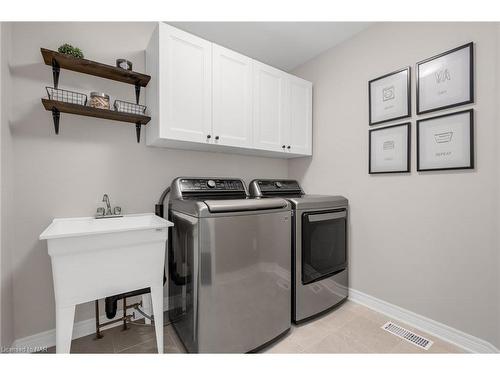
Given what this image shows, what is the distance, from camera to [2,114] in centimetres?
132

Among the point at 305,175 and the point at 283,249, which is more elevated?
the point at 305,175

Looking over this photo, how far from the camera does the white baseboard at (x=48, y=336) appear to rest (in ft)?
4.89

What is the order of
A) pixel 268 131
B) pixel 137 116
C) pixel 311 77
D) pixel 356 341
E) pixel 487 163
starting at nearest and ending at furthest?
1. pixel 487 163
2. pixel 356 341
3. pixel 137 116
4. pixel 268 131
5. pixel 311 77

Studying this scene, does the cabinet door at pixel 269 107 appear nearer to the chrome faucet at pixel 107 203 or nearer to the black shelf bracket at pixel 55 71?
the chrome faucet at pixel 107 203

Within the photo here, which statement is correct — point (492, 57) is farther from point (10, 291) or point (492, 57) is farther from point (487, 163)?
point (10, 291)

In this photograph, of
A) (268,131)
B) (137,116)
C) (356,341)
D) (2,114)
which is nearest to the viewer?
(2,114)

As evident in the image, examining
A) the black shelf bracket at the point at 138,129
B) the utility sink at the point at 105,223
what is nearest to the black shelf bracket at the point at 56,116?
the black shelf bracket at the point at 138,129

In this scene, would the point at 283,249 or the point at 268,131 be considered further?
the point at 268,131

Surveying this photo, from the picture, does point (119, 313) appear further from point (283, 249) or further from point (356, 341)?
point (356, 341)

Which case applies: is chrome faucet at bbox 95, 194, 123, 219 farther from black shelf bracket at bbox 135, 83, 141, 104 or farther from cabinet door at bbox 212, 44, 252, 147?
cabinet door at bbox 212, 44, 252, 147

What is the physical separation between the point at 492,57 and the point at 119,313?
319 centimetres

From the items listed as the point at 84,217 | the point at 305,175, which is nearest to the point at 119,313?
Result: the point at 84,217

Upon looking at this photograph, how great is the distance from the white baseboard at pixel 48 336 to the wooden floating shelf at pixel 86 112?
55.3 inches

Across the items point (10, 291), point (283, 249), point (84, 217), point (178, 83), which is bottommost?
point (10, 291)
